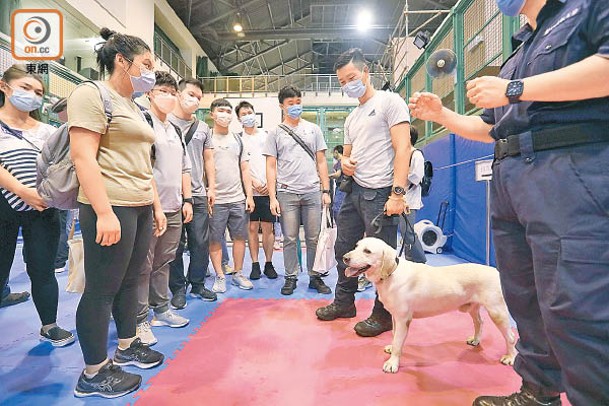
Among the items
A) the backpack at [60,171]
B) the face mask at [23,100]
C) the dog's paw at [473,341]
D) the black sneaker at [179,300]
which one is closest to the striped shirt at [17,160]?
the face mask at [23,100]

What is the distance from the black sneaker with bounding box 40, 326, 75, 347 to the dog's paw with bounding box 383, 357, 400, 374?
79.0 inches

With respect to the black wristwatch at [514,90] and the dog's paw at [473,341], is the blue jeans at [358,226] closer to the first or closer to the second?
the dog's paw at [473,341]

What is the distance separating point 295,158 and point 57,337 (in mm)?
2368

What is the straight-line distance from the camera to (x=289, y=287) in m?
3.51

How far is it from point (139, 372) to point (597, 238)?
2.15 m

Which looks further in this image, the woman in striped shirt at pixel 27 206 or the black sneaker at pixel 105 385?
the woman in striped shirt at pixel 27 206

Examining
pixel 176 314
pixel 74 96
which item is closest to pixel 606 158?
pixel 74 96

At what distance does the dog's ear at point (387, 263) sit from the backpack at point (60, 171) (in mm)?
1608

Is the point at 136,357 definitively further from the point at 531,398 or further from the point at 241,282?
the point at 531,398

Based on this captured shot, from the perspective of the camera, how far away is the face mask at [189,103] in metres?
2.96

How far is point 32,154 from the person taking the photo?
223 cm

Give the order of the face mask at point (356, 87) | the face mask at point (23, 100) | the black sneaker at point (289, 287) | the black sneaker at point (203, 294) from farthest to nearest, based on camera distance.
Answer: the black sneaker at point (289, 287) → the black sneaker at point (203, 294) → the face mask at point (356, 87) → the face mask at point (23, 100)

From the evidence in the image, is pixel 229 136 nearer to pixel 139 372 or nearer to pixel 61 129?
pixel 61 129

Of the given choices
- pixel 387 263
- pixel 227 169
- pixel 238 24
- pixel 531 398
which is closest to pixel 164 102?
pixel 227 169
